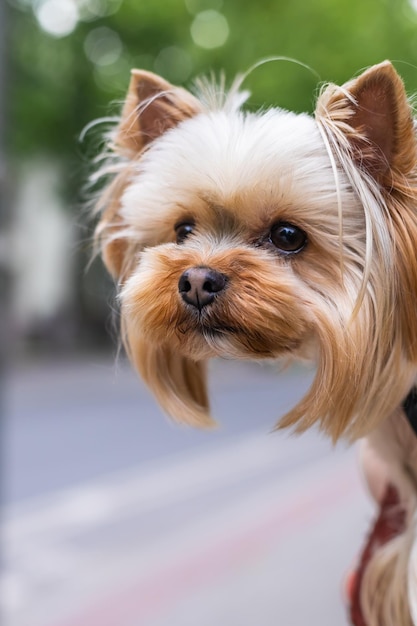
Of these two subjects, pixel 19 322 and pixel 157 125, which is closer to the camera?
pixel 157 125

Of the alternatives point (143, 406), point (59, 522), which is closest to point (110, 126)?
point (59, 522)

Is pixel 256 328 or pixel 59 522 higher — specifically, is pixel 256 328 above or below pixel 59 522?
above

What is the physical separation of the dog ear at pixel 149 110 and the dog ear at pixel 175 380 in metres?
0.39

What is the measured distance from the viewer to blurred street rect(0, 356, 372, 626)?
167 inches

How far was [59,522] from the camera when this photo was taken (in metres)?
5.79

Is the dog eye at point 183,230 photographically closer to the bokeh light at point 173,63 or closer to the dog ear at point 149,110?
the dog ear at point 149,110

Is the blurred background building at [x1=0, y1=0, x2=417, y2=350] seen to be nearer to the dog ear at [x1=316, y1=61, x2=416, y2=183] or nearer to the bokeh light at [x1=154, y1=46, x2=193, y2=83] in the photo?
the bokeh light at [x1=154, y1=46, x2=193, y2=83]

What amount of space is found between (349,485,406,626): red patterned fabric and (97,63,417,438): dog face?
0.29 m

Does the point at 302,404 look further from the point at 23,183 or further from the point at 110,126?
the point at 23,183

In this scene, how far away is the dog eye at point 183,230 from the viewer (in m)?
1.59

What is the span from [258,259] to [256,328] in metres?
0.13

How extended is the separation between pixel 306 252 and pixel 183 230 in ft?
0.89

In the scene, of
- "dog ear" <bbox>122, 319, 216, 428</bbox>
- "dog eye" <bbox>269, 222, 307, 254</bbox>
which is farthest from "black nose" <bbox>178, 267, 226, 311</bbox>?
"dog ear" <bbox>122, 319, 216, 428</bbox>

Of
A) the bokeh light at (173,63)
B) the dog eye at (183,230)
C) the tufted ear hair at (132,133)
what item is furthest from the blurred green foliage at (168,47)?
the dog eye at (183,230)
